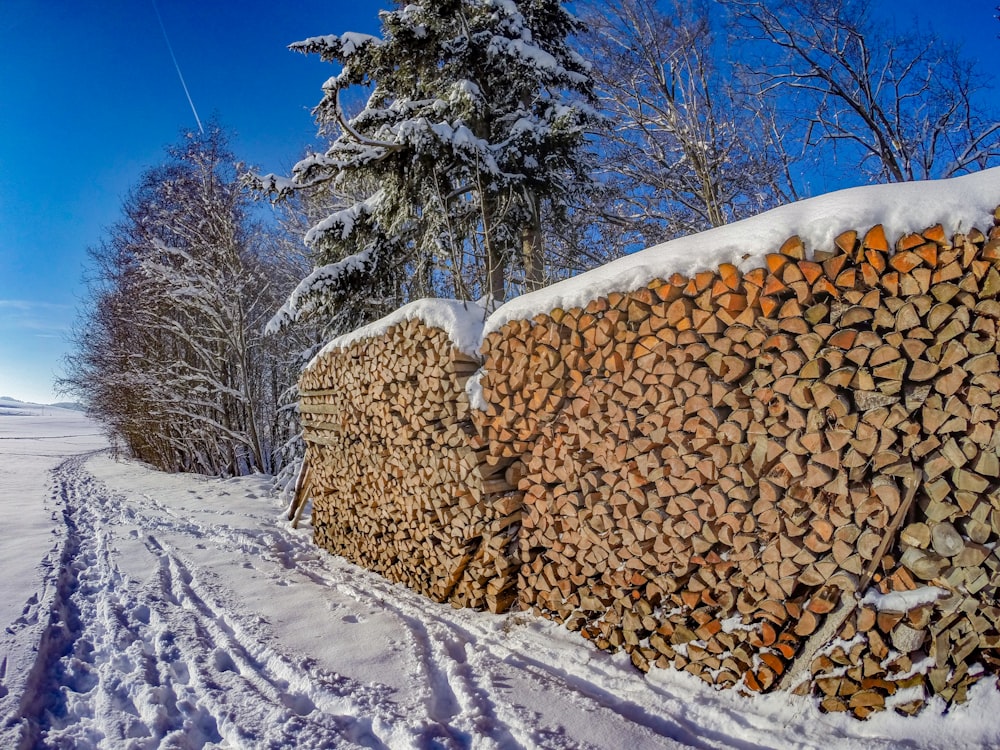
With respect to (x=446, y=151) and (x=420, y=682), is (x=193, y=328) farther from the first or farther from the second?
(x=420, y=682)

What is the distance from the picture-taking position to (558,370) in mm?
3354

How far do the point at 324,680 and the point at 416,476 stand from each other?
69.4 inches

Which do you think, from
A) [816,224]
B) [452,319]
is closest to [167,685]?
[452,319]

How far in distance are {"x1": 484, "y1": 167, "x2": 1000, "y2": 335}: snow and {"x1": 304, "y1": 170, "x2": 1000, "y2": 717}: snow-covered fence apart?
0.01 m

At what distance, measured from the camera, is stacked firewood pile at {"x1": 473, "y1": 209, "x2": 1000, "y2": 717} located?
201 cm

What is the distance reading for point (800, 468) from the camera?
2336 millimetres

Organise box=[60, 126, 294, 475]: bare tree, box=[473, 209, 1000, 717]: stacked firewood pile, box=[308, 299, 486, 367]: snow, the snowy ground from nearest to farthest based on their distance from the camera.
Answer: box=[473, 209, 1000, 717]: stacked firewood pile
the snowy ground
box=[308, 299, 486, 367]: snow
box=[60, 126, 294, 475]: bare tree

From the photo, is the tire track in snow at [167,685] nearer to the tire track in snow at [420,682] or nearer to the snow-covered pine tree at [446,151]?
the tire track in snow at [420,682]

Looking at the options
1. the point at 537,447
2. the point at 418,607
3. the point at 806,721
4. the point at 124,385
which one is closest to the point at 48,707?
the point at 418,607

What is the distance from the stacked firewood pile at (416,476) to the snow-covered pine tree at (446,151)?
2629 millimetres

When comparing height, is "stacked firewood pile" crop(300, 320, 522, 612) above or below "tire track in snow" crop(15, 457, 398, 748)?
above

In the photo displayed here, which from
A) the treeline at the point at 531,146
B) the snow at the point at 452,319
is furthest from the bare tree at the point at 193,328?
the snow at the point at 452,319

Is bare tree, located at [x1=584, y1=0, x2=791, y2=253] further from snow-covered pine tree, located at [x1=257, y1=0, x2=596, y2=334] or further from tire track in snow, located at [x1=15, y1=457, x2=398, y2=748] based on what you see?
tire track in snow, located at [x1=15, y1=457, x2=398, y2=748]

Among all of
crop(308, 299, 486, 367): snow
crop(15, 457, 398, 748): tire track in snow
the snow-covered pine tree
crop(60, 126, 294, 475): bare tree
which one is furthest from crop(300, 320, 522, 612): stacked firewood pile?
crop(60, 126, 294, 475): bare tree
